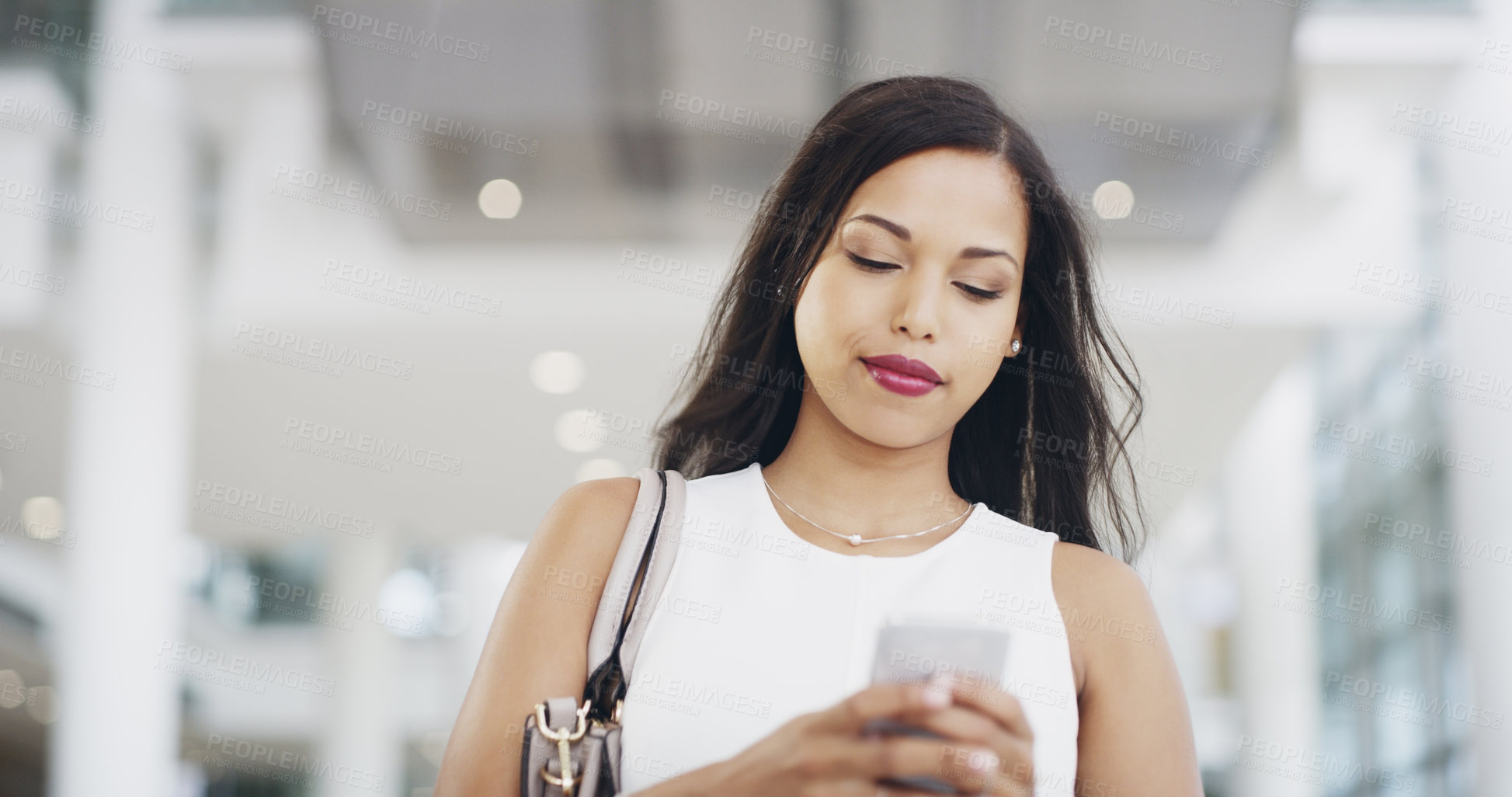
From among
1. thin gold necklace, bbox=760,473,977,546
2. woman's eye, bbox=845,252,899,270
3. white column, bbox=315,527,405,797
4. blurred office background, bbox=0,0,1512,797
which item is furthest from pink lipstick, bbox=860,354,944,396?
white column, bbox=315,527,405,797

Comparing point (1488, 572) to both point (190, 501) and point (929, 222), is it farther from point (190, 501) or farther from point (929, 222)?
point (190, 501)

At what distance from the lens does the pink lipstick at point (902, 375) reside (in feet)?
5.43

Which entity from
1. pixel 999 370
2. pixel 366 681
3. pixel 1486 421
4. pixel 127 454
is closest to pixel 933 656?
pixel 999 370

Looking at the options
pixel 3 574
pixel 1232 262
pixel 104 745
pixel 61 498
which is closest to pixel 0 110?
pixel 61 498

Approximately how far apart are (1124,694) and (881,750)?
535 mm

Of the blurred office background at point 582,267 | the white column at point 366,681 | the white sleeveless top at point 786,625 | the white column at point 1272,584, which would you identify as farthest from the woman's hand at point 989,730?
the white column at point 366,681

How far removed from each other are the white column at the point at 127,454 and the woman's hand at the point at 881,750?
680 centimetres

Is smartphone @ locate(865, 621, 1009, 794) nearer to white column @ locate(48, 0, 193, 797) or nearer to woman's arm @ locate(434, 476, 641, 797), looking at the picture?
woman's arm @ locate(434, 476, 641, 797)

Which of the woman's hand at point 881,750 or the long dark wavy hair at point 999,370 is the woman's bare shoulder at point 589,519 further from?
the woman's hand at point 881,750

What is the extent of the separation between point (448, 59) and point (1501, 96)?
520 centimetres

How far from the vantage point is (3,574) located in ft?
24.4

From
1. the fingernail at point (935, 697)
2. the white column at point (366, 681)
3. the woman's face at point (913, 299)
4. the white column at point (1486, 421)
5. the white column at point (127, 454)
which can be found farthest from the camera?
the white column at point (366, 681)

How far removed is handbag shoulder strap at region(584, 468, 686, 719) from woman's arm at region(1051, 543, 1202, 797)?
22.4 inches

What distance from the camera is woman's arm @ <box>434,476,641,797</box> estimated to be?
147cm
